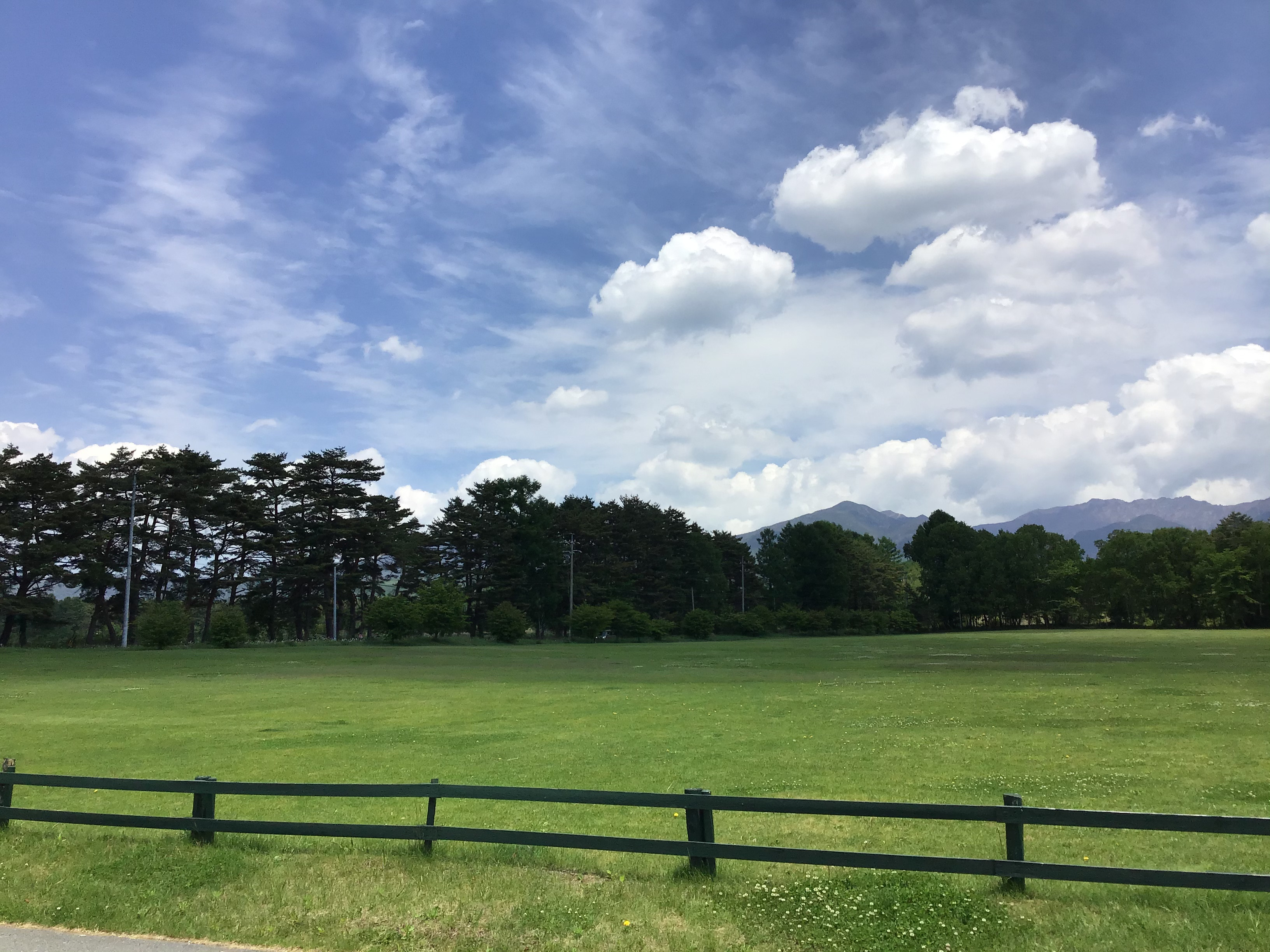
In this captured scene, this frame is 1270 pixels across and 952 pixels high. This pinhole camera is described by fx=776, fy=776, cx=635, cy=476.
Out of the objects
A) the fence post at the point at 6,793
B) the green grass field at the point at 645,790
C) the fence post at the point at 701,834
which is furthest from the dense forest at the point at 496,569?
the fence post at the point at 701,834

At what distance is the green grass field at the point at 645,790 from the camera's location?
269 inches

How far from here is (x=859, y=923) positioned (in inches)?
267

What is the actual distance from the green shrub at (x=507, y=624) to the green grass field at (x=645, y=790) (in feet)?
141

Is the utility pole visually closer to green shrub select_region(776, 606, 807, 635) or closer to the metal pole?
green shrub select_region(776, 606, 807, 635)

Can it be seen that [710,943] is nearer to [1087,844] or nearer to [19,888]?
[1087,844]

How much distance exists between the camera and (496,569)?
96.2 m

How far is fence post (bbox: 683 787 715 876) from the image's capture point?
7605mm

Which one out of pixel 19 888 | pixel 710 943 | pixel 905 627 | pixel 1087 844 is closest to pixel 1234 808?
pixel 1087 844

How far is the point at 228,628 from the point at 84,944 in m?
65.6

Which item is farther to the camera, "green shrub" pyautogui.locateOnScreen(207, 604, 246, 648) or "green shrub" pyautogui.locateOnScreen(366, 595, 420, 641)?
"green shrub" pyautogui.locateOnScreen(366, 595, 420, 641)

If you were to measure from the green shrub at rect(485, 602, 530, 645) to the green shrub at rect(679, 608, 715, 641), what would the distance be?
74.0ft

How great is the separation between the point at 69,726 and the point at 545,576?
248 feet

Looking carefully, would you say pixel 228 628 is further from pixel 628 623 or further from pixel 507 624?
pixel 628 623

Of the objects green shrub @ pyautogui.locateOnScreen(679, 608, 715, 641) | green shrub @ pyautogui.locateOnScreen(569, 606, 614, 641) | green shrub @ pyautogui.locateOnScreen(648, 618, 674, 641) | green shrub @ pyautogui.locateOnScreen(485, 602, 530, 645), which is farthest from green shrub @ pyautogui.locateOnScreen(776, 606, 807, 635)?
green shrub @ pyautogui.locateOnScreen(485, 602, 530, 645)
